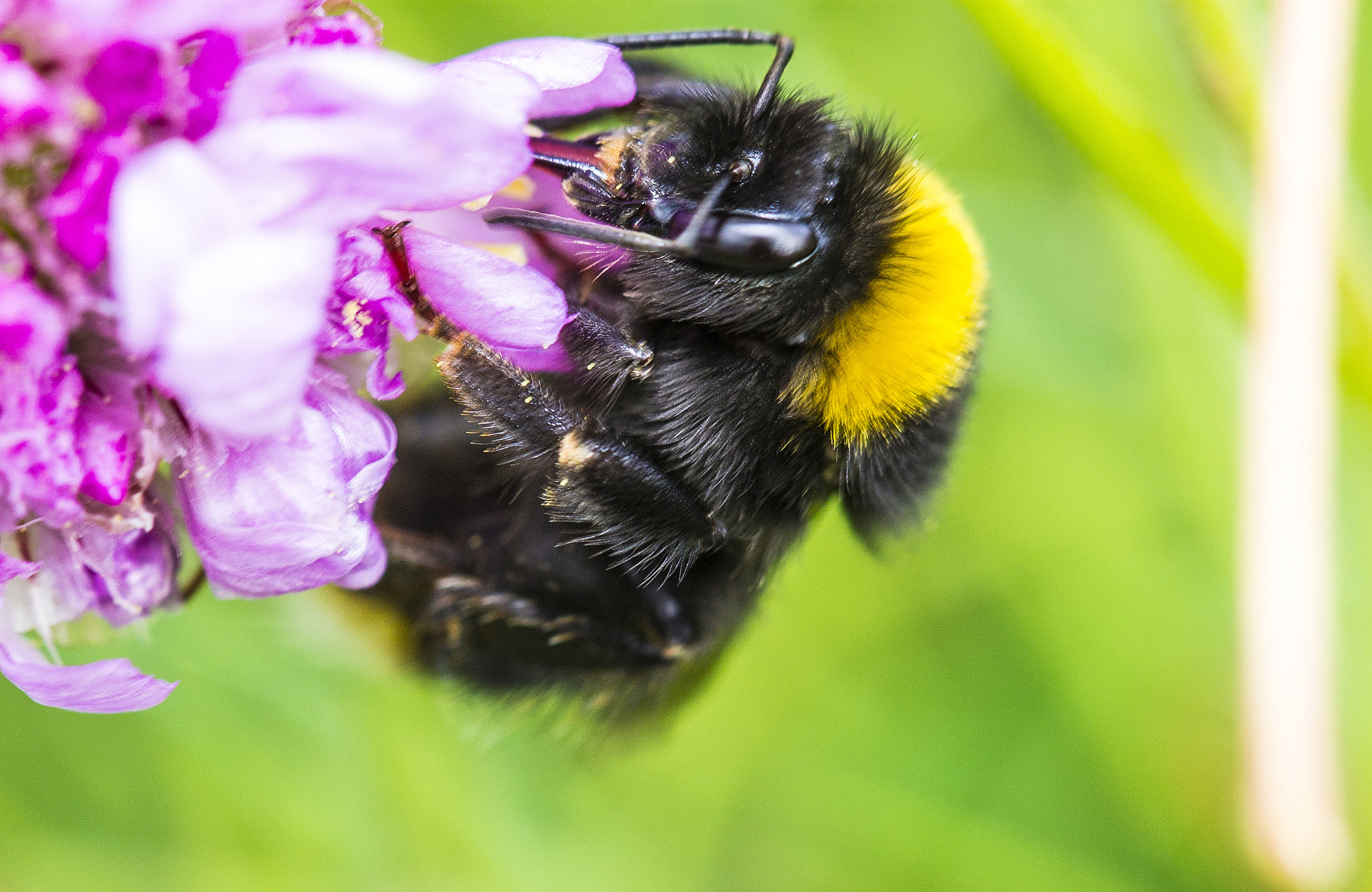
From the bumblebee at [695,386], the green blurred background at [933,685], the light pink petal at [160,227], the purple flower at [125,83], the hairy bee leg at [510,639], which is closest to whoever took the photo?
the light pink petal at [160,227]

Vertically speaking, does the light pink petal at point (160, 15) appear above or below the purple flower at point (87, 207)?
above

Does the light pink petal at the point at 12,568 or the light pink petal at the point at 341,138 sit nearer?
the light pink petal at the point at 341,138

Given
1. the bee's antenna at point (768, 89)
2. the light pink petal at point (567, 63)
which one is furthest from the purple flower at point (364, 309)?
the bee's antenna at point (768, 89)

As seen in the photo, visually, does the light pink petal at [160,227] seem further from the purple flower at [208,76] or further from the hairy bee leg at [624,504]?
the hairy bee leg at [624,504]

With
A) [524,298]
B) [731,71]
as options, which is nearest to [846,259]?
[524,298]

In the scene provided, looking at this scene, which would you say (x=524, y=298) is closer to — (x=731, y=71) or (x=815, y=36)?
(x=731, y=71)

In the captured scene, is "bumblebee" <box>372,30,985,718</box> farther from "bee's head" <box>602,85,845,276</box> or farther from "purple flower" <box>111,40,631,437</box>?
"purple flower" <box>111,40,631,437</box>
